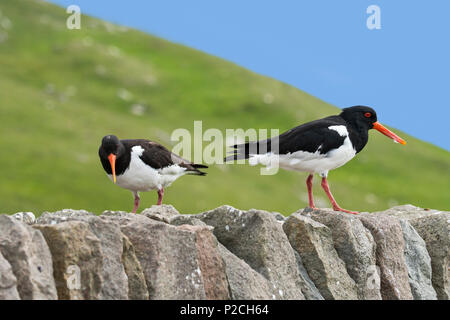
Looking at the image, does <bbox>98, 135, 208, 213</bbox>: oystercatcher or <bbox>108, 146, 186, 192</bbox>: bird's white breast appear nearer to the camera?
<bbox>98, 135, 208, 213</bbox>: oystercatcher

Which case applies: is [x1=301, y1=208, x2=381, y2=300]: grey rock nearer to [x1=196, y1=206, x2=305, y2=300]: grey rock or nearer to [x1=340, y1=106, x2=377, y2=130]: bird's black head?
[x1=196, y1=206, x2=305, y2=300]: grey rock

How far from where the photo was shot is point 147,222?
25.9ft

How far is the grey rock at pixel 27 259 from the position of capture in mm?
6586

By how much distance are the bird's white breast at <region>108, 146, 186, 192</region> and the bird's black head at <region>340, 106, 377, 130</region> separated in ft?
16.0

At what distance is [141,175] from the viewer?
49.0 feet

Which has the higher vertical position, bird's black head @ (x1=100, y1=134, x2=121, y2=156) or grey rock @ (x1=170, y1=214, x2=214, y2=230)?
bird's black head @ (x1=100, y1=134, x2=121, y2=156)

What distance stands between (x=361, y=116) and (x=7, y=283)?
320 inches

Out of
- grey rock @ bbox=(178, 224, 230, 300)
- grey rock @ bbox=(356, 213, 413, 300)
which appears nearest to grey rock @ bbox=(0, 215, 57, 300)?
grey rock @ bbox=(178, 224, 230, 300)

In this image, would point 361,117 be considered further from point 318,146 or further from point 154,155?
point 154,155

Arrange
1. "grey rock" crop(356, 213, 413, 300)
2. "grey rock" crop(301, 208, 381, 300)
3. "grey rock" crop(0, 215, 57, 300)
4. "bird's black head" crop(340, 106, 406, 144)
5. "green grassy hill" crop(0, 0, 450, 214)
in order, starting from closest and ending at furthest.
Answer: "grey rock" crop(0, 215, 57, 300)
"grey rock" crop(301, 208, 381, 300)
"grey rock" crop(356, 213, 413, 300)
"bird's black head" crop(340, 106, 406, 144)
"green grassy hill" crop(0, 0, 450, 214)

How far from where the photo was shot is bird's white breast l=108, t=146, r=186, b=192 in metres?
14.7

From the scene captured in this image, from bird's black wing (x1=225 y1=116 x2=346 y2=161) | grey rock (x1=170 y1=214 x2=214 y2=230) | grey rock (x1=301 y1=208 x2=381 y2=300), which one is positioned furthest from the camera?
bird's black wing (x1=225 y1=116 x2=346 y2=161)

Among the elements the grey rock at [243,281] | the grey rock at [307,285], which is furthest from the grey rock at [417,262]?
the grey rock at [243,281]
